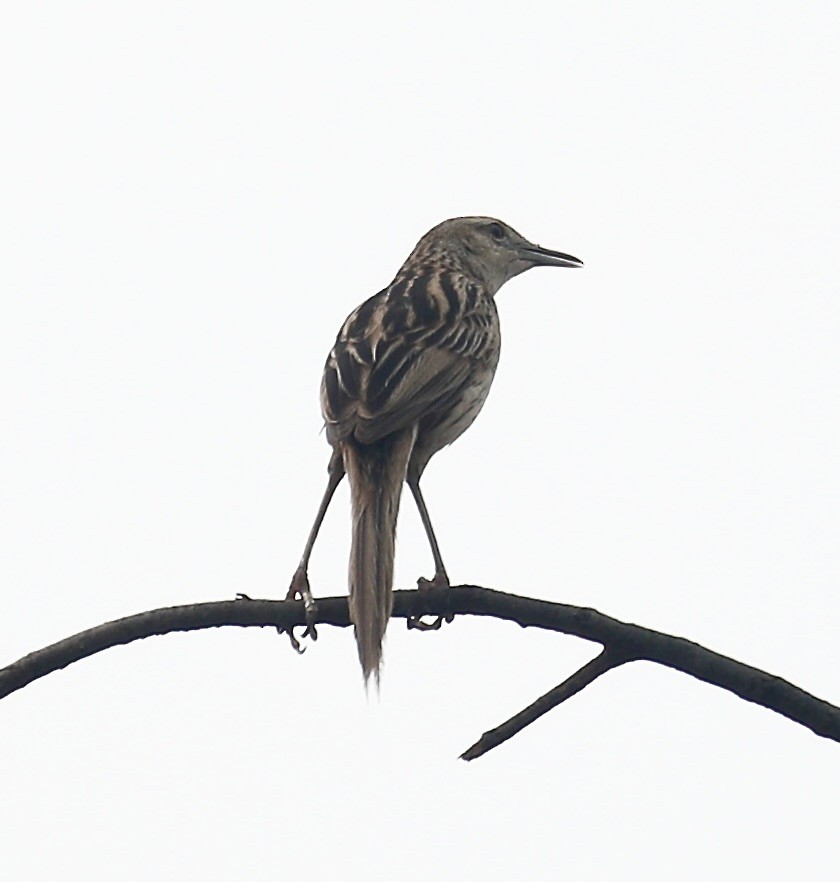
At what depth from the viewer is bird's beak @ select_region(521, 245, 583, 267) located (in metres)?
10.4

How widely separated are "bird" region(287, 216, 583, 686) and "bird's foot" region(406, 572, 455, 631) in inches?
0.4

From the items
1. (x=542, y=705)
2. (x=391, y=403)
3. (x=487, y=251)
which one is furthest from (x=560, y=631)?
(x=487, y=251)

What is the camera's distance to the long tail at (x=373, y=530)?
5789 millimetres

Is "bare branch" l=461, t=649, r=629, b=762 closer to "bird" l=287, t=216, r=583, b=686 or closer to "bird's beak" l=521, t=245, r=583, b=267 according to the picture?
"bird" l=287, t=216, r=583, b=686

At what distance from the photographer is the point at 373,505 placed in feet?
21.9

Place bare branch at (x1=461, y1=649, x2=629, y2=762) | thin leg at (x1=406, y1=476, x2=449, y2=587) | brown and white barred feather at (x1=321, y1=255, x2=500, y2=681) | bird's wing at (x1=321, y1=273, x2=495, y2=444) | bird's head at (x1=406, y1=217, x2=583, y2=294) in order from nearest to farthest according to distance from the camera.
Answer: bare branch at (x1=461, y1=649, x2=629, y2=762)
brown and white barred feather at (x1=321, y1=255, x2=500, y2=681)
bird's wing at (x1=321, y1=273, x2=495, y2=444)
thin leg at (x1=406, y1=476, x2=449, y2=587)
bird's head at (x1=406, y1=217, x2=583, y2=294)

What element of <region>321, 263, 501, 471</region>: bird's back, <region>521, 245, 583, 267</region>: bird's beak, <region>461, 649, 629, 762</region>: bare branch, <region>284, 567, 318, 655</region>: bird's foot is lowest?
<region>461, 649, 629, 762</region>: bare branch

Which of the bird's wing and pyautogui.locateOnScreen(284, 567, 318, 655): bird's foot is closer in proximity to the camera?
pyautogui.locateOnScreen(284, 567, 318, 655): bird's foot

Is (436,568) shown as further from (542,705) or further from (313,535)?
(542,705)

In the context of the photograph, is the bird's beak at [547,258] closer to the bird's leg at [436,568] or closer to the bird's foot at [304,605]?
the bird's leg at [436,568]

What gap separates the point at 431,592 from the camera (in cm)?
605

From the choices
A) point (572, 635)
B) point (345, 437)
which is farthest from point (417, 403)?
point (572, 635)

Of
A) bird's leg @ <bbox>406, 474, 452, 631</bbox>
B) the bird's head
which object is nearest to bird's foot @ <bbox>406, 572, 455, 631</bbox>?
bird's leg @ <bbox>406, 474, 452, 631</bbox>

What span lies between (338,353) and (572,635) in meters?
2.86
